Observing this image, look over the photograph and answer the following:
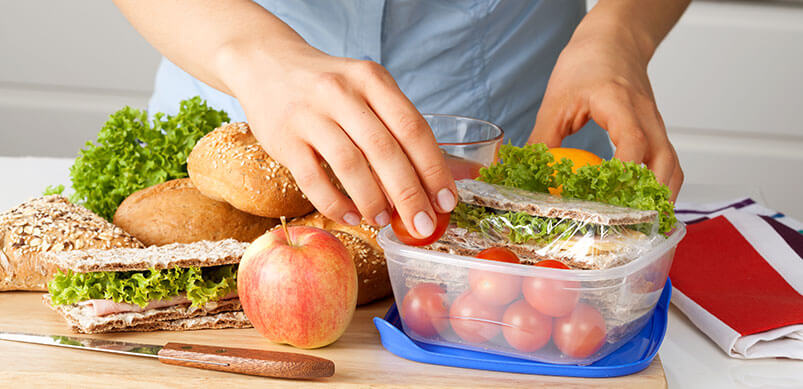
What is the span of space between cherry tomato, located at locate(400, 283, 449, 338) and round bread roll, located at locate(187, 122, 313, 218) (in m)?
0.31

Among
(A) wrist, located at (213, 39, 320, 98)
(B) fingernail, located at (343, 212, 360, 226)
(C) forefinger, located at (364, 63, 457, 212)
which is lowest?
(B) fingernail, located at (343, 212, 360, 226)

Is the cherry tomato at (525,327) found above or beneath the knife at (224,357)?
beneath

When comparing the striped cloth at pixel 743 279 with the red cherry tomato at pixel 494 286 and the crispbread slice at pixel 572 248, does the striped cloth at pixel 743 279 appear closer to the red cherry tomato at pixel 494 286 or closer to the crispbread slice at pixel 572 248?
the crispbread slice at pixel 572 248

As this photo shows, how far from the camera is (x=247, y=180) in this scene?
116 cm

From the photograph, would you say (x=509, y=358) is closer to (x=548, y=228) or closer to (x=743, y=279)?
(x=548, y=228)

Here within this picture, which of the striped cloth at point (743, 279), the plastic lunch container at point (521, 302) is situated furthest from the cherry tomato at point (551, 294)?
the striped cloth at point (743, 279)

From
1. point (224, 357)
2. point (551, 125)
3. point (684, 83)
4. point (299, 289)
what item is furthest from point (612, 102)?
point (684, 83)

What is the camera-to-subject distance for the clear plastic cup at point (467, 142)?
1078 millimetres

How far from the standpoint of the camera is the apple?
0.91 m

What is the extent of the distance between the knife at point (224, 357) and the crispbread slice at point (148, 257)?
0.31ft

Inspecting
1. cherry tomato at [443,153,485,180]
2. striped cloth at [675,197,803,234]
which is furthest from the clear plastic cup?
striped cloth at [675,197,803,234]

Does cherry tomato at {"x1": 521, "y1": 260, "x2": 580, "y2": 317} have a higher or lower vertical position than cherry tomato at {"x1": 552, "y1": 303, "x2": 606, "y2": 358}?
higher

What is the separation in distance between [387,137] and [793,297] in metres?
0.73

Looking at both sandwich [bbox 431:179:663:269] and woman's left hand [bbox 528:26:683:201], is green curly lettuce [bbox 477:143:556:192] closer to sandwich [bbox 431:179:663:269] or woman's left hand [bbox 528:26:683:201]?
sandwich [bbox 431:179:663:269]
